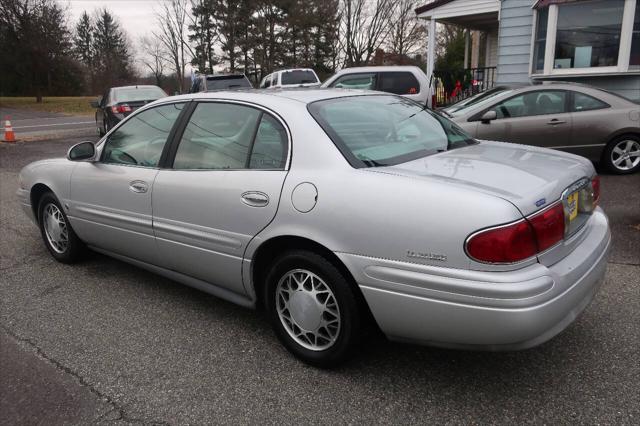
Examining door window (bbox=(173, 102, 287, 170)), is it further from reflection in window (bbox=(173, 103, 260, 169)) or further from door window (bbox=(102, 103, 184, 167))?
door window (bbox=(102, 103, 184, 167))

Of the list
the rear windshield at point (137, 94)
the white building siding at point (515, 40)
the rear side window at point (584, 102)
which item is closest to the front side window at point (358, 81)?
the white building siding at point (515, 40)

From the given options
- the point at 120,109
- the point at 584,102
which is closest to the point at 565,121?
the point at 584,102

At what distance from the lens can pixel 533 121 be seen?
7.70 meters

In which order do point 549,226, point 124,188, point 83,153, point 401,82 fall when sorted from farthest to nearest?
1. point 401,82
2. point 83,153
3. point 124,188
4. point 549,226

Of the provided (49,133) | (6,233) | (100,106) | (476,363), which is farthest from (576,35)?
(49,133)

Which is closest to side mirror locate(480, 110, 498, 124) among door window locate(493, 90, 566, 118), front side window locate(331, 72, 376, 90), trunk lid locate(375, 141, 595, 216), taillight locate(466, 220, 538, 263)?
door window locate(493, 90, 566, 118)

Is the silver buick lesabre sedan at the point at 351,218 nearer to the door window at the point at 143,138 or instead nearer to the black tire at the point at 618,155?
the door window at the point at 143,138

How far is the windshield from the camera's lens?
285 cm

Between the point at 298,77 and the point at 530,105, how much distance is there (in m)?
11.3

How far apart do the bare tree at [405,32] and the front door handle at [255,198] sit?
125ft

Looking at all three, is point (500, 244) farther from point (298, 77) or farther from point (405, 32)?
point (405, 32)

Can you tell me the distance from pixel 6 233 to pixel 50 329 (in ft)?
9.56

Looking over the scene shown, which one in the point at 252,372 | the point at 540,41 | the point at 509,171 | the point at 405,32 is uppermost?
the point at 405,32

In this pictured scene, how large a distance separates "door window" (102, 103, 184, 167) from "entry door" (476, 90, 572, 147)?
17.2ft
